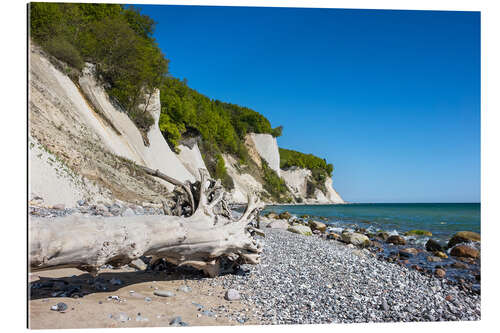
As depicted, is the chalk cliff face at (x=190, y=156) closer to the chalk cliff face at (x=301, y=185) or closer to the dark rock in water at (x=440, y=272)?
the dark rock in water at (x=440, y=272)

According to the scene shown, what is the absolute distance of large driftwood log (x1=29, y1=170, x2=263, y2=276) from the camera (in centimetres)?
275

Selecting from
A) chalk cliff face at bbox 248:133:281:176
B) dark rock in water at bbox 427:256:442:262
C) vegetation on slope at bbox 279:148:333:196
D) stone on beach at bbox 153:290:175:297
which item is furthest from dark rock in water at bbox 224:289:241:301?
vegetation on slope at bbox 279:148:333:196

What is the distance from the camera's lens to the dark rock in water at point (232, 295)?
3869 mm

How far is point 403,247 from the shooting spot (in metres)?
10.2

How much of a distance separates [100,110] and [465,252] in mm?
14998

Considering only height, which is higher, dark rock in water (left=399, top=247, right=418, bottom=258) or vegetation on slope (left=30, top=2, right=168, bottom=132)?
vegetation on slope (left=30, top=2, right=168, bottom=132)

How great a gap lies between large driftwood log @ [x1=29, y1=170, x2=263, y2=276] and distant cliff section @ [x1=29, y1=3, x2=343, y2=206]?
1251mm

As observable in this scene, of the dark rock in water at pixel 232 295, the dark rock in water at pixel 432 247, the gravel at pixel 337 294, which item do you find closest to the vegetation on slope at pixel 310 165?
the dark rock in water at pixel 432 247

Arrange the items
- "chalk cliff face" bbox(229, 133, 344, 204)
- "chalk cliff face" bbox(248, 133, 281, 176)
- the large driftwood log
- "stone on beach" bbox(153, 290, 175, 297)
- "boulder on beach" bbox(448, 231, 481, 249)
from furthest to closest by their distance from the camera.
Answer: "chalk cliff face" bbox(248, 133, 281, 176) → "chalk cliff face" bbox(229, 133, 344, 204) → "boulder on beach" bbox(448, 231, 481, 249) → "stone on beach" bbox(153, 290, 175, 297) → the large driftwood log

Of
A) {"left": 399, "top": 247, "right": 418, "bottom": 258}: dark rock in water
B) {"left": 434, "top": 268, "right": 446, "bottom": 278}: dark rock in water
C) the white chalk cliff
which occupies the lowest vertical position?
{"left": 399, "top": 247, "right": 418, "bottom": 258}: dark rock in water

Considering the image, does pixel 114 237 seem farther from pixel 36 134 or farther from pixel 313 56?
pixel 36 134

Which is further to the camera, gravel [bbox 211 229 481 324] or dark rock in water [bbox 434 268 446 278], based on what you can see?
dark rock in water [bbox 434 268 446 278]

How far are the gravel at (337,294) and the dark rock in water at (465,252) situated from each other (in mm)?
2865

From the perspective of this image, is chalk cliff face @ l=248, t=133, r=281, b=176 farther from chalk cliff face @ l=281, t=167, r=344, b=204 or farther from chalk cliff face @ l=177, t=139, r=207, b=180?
chalk cliff face @ l=177, t=139, r=207, b=180
